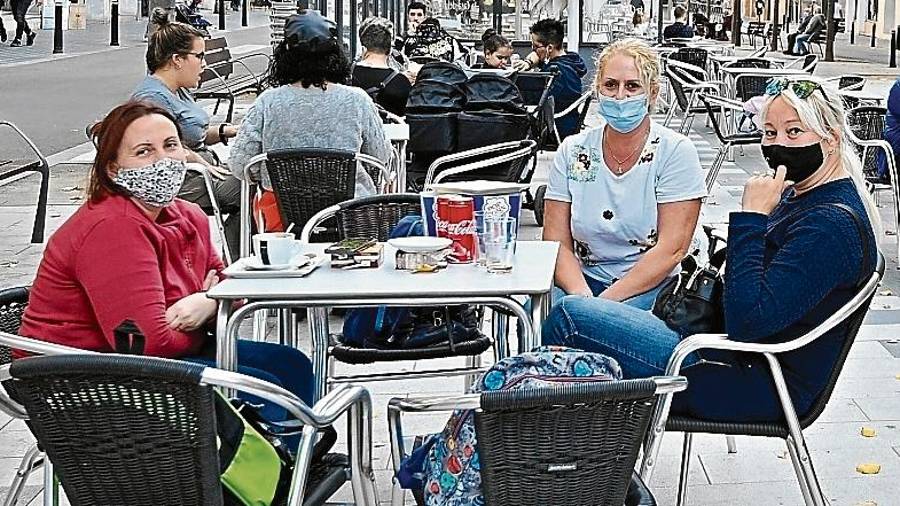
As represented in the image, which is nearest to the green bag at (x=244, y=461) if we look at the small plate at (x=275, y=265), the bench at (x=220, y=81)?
the small plate at (x=275, y=265)

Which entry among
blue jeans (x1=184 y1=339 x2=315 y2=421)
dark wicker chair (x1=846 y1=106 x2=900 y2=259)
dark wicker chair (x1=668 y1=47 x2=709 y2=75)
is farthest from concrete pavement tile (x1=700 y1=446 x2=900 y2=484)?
dark wicker chair (x1=668 y1=47 x2=709 y2=75)

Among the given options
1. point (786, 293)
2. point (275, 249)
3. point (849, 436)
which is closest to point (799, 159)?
point (786, 293)

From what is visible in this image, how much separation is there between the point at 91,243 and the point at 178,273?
0.38 metres

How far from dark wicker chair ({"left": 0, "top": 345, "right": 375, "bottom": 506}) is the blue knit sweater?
49.7 inches

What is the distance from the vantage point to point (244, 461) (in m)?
2.95

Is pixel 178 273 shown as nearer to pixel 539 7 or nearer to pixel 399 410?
pixel 399 410

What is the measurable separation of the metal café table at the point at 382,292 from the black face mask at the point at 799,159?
2.23 ft

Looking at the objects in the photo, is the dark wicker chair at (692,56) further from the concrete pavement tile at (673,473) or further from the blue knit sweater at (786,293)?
the blue knit sweater at (786,293)

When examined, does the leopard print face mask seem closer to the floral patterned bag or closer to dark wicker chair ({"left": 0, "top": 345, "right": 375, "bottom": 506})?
dark wicker chair ({"left": 0, "top": 345, "right": 375, "bottom": 506})

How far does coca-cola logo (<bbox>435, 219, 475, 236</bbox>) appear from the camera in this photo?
404cm

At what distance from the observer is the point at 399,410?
9.65 ft

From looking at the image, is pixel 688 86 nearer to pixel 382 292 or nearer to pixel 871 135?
pixel 871 135

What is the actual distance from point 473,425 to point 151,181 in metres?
1.29

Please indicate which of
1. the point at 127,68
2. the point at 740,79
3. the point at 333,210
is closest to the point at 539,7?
the point at 740,79
